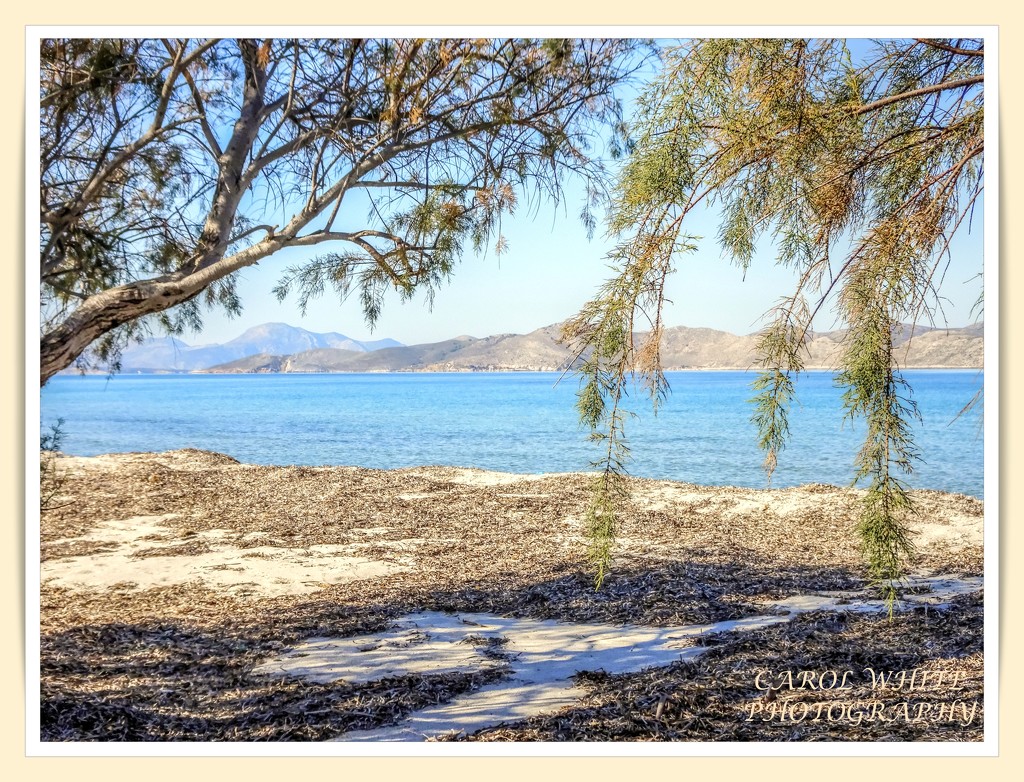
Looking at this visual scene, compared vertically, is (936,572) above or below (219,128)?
below

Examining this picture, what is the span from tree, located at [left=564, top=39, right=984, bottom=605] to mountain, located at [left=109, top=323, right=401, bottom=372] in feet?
8.71

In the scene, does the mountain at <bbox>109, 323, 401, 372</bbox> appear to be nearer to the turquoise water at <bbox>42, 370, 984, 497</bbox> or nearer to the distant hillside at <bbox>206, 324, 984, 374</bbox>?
the distant hillside at <bbox>206, 324, 984, 374</bbox>

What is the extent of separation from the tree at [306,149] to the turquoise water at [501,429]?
2.56 feet

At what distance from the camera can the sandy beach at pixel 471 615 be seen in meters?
2.46

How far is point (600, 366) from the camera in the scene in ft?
6.97

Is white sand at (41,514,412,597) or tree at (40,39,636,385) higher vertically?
tree at (40,39,636,385)

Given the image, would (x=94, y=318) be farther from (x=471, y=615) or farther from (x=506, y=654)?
(x=471, y=615)

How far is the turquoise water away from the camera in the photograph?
11.6 metres

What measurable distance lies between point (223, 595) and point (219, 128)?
7.93 feet

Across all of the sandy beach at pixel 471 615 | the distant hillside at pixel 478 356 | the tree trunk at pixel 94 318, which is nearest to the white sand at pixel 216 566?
the sandy beach at pixel 471 615

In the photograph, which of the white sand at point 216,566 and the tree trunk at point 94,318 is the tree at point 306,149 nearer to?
the tree trunk at point 94,318

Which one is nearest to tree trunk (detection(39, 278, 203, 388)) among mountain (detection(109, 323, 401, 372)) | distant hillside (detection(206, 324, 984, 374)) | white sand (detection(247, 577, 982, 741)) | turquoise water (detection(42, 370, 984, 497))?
turquoise water (detection(42, 370, 984, 497))
